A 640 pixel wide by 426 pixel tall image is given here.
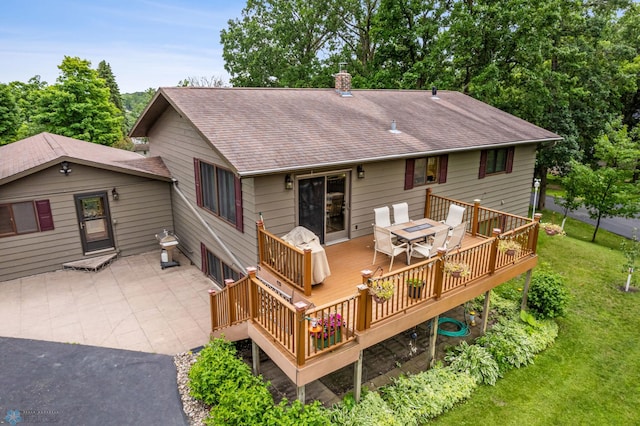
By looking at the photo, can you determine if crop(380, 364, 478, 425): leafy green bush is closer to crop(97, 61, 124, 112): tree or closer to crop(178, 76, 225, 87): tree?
crop(178, 76, 225, 87): tree

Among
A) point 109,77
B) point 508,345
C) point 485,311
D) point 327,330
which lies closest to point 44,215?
point 327,330

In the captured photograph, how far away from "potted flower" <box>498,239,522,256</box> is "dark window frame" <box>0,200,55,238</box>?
1171 cm

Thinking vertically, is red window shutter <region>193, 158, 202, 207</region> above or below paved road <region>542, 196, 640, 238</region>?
above

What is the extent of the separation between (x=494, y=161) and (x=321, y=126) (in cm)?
651

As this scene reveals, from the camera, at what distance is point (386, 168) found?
386 inches

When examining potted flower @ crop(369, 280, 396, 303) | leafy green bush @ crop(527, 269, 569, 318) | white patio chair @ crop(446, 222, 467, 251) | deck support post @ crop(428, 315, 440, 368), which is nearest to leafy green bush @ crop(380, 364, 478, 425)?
deck support post @ crop(428, 315, 440, 368)

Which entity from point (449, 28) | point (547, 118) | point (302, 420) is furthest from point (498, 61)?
point (302, 420)

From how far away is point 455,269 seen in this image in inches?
288

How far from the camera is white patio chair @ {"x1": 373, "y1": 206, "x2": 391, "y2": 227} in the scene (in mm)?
9297

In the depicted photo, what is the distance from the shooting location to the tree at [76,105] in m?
26.0

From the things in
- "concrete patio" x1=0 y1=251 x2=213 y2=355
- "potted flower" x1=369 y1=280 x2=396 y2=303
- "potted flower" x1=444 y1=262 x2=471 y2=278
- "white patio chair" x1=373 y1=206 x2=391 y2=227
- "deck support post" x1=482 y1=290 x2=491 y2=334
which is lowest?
"concrete patio" x1=0 y1=251 x2=213 y2=355

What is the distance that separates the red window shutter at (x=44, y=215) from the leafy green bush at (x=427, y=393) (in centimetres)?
998

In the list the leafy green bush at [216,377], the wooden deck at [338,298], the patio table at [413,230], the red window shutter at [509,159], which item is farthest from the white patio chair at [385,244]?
the red window shutter at [509,159]

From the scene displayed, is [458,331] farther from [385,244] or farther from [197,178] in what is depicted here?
[197,178]
